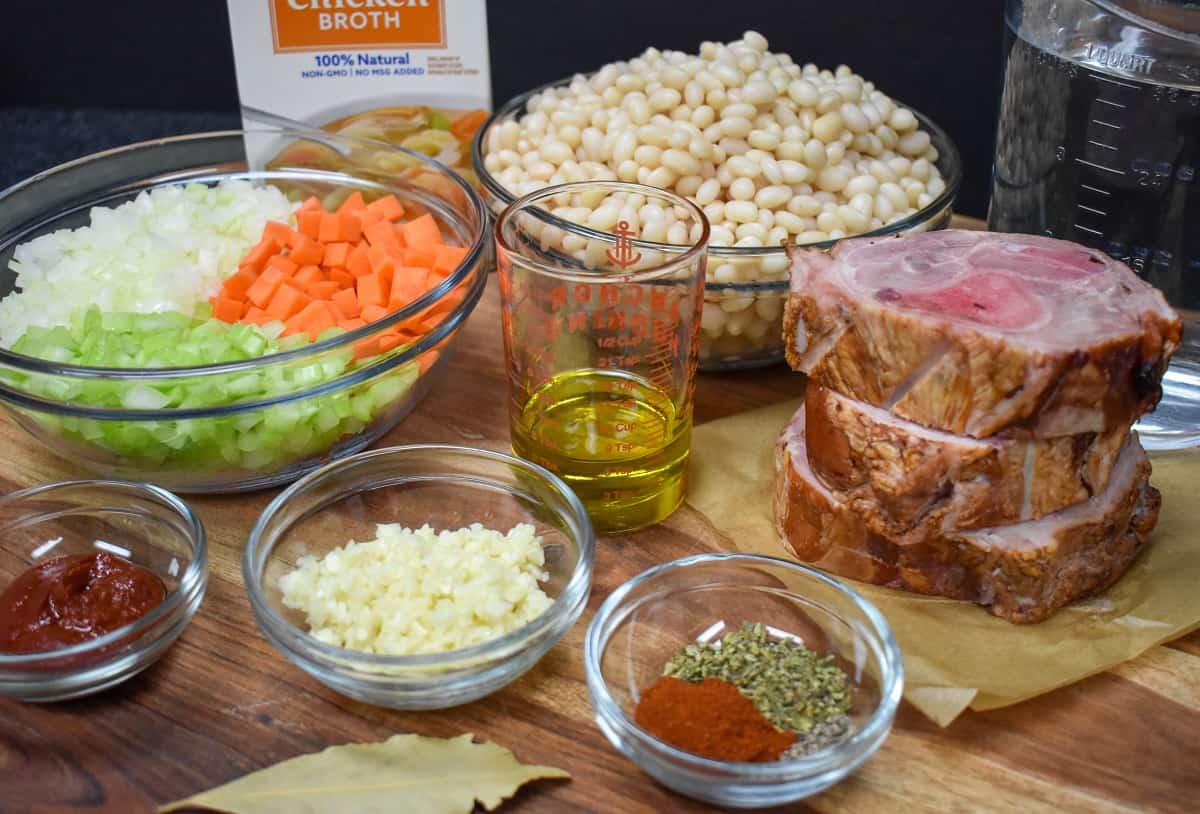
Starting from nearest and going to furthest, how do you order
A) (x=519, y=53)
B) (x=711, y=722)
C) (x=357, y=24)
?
(x=711, y=722) → (x=357, y=24) → (x=519, y=53)

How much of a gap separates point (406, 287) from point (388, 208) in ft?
0.94

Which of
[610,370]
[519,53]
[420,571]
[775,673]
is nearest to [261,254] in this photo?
[610,370]

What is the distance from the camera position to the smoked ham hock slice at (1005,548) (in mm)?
1763

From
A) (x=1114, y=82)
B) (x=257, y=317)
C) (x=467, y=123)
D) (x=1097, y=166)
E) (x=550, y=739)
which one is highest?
(x=1114, y=82)

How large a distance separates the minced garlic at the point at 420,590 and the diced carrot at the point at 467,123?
1.21m

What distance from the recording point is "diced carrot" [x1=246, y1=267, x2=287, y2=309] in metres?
2.24

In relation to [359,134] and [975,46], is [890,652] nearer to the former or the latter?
[359,134]

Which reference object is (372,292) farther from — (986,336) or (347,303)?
(986,336)

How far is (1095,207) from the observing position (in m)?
2.06

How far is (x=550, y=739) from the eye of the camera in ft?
5.40

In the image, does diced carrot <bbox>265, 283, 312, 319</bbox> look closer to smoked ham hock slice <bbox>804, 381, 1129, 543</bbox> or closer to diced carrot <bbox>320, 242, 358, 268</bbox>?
diced carrot <bbox>320, 242, 358, 268</bbox>

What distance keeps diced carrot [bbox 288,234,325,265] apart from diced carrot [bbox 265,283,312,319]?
106 millimetres

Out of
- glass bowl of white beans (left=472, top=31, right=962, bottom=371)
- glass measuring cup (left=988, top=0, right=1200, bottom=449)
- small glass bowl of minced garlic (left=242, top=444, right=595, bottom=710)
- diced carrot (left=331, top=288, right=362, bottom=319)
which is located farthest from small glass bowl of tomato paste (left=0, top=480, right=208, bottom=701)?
glass measuring cup (left=988, top=0, right=1200, bottom=449)

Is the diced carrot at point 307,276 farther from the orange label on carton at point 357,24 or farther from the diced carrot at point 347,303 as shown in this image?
the orange label on carton at point 357,24
